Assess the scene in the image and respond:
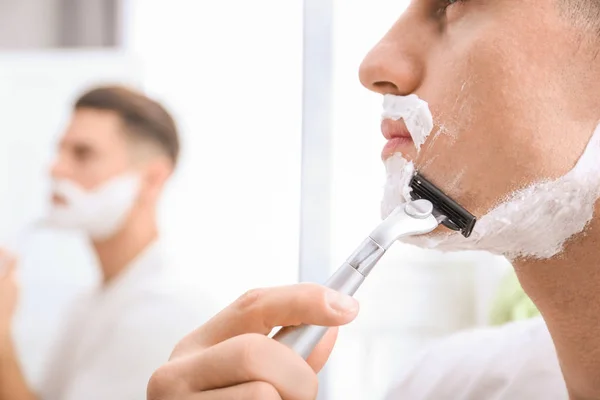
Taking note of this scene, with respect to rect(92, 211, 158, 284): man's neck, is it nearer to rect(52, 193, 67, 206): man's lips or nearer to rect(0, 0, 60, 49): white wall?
rect(52, 193, 67, 206): man's lips

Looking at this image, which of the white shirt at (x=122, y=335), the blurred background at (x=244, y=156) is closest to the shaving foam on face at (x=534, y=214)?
the blurred background at (x=244, y=156)

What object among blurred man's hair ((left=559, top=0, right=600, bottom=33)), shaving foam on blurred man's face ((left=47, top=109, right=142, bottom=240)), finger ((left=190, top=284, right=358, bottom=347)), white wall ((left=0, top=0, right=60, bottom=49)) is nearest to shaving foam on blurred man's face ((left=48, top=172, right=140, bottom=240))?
shaving foam on blurred man's face ((left=47, top=109, right=142, bottom=240))

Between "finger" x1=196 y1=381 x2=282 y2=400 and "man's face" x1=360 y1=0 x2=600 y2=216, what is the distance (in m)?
0.24

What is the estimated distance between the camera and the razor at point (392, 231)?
45 centimetres

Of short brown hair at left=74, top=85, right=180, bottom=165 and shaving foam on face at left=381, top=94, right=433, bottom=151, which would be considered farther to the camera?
short brown hair at left=74, top=85, right=180, bottom=165

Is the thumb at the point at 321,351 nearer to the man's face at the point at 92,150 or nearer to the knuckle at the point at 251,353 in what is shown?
the knuckle at the point at 251,353

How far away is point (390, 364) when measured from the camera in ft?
3.17

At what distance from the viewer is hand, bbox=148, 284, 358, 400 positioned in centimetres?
42

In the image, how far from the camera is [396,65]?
0.57 meters

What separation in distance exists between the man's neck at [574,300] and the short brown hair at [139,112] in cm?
71

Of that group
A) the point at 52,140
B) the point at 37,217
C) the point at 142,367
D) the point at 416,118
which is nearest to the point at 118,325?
the point at 142,367

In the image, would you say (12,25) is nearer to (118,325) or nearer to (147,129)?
(147,129)

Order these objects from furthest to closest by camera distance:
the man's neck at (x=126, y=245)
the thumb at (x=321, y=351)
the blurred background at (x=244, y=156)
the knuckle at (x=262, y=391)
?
the man's neck at (x=126, y=245) → the blurred background at (x=244, y=156) → the thumb at (x=321, y=351) → the knuckle at (x=262, y=391)

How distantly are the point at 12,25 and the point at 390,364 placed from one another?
3.05 ft
